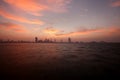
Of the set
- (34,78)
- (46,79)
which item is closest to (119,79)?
(46,79)

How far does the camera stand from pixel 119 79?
586 inches

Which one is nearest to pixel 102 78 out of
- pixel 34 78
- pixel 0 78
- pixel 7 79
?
pixel 34 78

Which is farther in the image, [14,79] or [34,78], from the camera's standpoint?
[34,78]

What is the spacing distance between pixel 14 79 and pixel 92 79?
11.4 metres

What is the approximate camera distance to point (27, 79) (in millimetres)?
14836

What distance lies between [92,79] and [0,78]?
44.4 ft

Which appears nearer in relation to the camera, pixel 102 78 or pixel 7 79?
pixel 7 79

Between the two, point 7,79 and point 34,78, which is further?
point 34,78

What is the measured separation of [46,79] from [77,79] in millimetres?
4610

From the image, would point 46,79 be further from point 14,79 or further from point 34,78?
point 14,79

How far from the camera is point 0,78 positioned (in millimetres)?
14875

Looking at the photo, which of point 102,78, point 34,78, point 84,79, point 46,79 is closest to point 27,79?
point 34,78

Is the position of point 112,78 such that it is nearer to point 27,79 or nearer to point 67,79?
point 67,79

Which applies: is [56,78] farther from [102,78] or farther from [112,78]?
[112,78]
